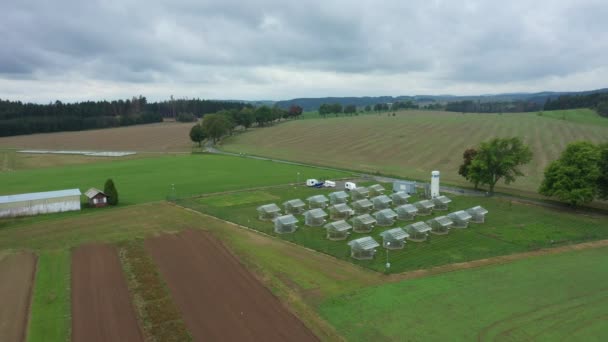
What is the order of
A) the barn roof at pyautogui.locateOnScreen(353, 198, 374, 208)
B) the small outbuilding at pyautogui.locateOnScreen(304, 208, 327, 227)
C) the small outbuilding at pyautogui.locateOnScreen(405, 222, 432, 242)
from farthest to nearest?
1. the barn roof at pyautogui.locateOnScreen(353, 198, 374, 208)
2. the small outbuilding at pyautogui.locateOnScreen(304, 208, 327, 227)
3. the small outbuilding at pyautogui.locateOnScreen(405, 222, 432, 242)

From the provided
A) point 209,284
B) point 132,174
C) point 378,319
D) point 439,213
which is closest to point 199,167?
point 132,174

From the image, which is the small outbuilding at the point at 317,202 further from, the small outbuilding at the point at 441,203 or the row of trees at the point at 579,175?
the row of trees at the point at 579,175

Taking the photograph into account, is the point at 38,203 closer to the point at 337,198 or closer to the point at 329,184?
the point at 337,198

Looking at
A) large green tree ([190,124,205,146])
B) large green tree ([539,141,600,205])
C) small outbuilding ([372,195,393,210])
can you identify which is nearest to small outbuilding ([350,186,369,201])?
small outbuilding ([372,195,393,210])

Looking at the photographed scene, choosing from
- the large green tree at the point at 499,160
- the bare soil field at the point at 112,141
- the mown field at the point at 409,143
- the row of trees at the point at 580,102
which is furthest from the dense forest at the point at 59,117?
the row of trees at the point at 580,102

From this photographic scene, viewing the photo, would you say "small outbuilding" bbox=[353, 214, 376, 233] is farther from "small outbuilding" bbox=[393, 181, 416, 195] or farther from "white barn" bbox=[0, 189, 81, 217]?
"white barn" bbox=[0, 189, 81, 217]
